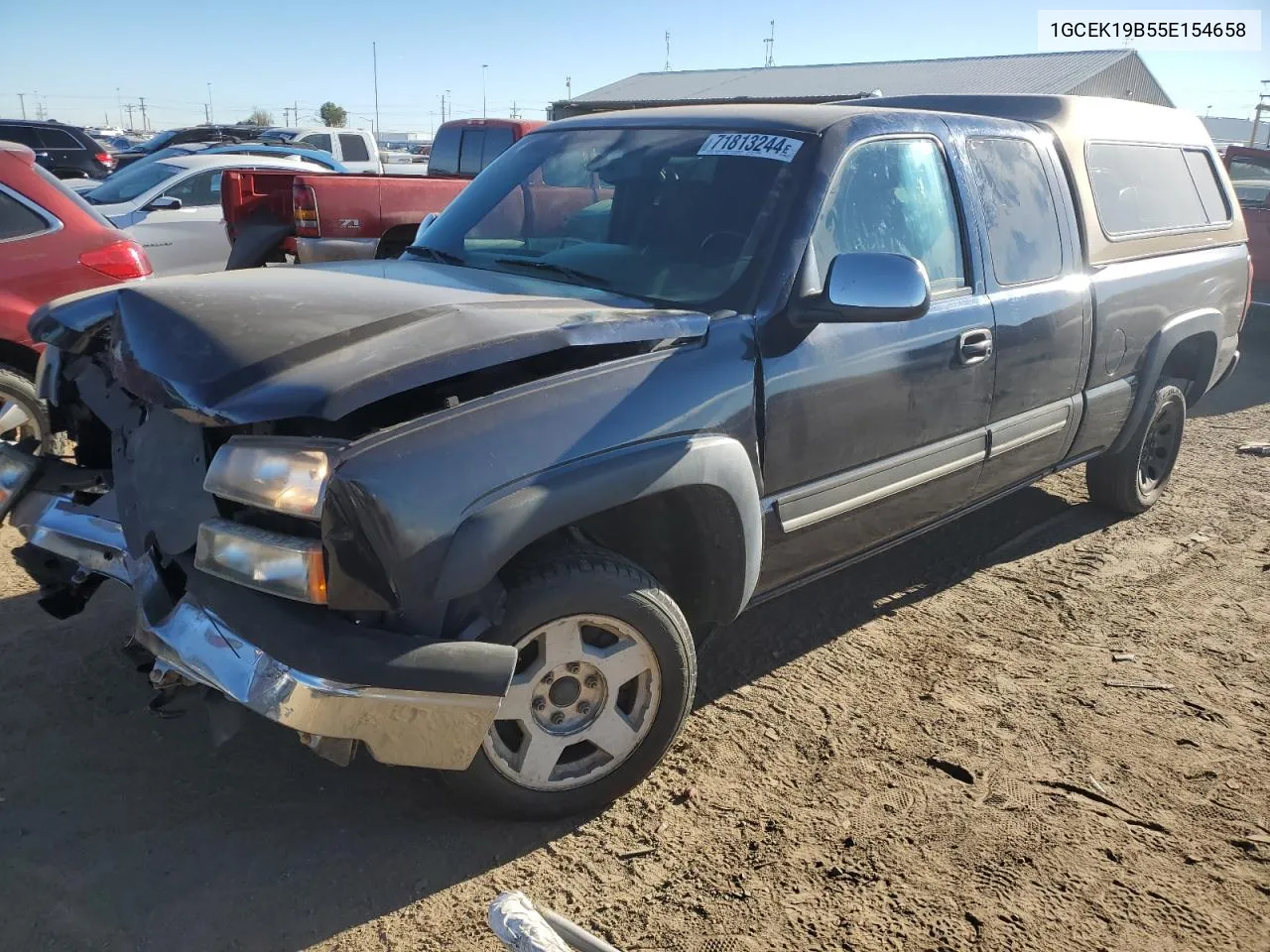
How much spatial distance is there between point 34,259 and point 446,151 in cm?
872

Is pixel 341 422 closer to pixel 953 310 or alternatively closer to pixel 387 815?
pixel 387 815

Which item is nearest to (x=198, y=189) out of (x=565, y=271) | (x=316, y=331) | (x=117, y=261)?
(x=117, y=261)

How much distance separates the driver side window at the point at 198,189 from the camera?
10.4 meters

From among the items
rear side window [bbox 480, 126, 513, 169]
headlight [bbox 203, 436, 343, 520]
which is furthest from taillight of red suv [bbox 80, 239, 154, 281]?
rear side window [bbox 480, 126, 513, 169]

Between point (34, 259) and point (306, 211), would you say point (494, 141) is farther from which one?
point (34, 259)

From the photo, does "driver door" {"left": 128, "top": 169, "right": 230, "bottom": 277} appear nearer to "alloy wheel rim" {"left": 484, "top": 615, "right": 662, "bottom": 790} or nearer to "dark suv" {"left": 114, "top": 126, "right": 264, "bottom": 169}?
"alloy wheel rim" {"left": 484, "top": 615, "right": 662, "bottom": 790}

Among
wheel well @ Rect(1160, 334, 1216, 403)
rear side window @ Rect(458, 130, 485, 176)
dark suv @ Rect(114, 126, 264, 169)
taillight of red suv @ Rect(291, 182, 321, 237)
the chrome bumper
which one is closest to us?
wheel well @ Rect(1160, 334, 1216, 403)

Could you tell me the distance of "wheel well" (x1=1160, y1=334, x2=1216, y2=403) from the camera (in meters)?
5.35

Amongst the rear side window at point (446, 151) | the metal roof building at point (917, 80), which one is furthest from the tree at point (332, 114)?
the rear side window at point (446, 151)

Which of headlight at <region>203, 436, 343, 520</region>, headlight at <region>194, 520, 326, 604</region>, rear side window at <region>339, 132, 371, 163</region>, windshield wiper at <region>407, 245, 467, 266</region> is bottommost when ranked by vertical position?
headlight at <region>194, 520, 326, 604</region>

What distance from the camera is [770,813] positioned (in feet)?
9.52

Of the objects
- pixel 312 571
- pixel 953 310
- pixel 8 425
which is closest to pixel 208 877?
pixel 312 571

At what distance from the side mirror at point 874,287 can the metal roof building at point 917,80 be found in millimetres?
24024

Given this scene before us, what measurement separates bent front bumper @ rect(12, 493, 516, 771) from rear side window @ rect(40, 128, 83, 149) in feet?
63.9
